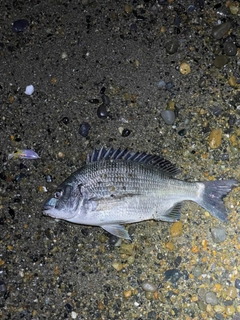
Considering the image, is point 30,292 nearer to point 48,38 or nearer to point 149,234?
point 149,234

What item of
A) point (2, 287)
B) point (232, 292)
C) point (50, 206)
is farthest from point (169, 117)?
point (2, 287)

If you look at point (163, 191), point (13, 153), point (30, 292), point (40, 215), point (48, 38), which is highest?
point (48, 38)

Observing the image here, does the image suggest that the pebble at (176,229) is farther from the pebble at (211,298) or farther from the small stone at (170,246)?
the pebble at (211,298)

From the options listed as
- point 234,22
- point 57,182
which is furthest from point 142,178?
point 234,22

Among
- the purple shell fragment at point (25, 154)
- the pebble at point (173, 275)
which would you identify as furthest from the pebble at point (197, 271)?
the purple shell fragment at point (25, 154)

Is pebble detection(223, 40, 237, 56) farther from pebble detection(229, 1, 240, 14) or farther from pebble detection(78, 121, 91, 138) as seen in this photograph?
pebble detection(78, 121, 91, 138)

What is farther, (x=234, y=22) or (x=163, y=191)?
(x=234, y=22)
